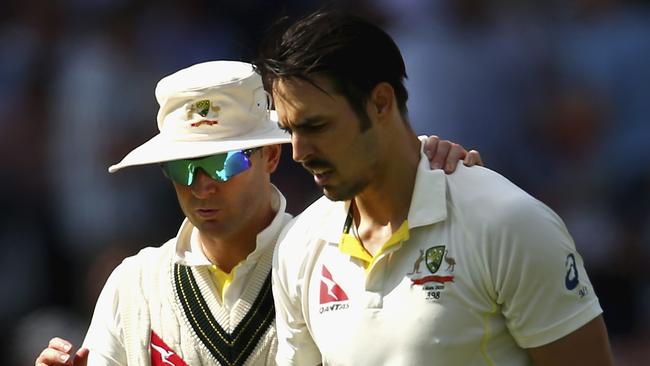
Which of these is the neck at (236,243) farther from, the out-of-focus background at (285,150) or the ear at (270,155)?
the out-of-focus background at (285,150)

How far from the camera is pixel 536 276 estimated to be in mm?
3619

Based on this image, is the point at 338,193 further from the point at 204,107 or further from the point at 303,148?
the point at 204,107

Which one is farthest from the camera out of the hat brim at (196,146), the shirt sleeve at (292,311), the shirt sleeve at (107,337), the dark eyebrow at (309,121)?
the shirt sleeve at (107,337)

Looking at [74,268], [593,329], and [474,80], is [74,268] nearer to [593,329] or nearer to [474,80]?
[474,80]

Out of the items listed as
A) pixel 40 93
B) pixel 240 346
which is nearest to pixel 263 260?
pixel 240 346

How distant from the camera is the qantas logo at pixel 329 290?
386 cm

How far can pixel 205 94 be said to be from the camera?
4.45 meters

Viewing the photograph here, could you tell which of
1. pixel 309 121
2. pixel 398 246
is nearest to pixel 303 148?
pixel 309 121

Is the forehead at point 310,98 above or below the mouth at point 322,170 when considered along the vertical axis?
above

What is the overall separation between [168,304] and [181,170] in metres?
0.42

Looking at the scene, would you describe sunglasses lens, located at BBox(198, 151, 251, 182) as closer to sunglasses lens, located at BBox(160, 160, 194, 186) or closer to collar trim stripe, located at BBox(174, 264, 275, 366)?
sunglasses lens, located at BBox(160, 160, 194, 186)

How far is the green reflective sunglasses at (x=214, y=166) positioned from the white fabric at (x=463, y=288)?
64 cm

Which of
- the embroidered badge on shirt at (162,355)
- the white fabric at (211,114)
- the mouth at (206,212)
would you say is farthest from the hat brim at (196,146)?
the embroidered badge on shirt at (162,355)

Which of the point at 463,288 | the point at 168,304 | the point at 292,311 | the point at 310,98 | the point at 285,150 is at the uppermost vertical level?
the point at 310,98
